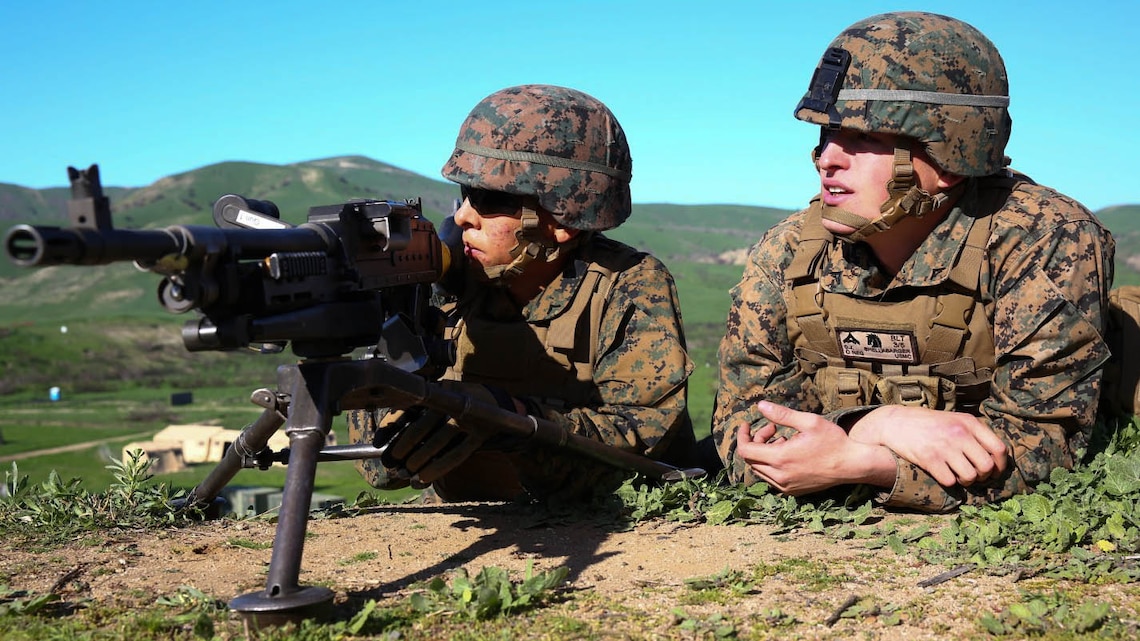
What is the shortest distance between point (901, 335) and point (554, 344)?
166cm

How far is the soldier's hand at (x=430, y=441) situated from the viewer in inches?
158

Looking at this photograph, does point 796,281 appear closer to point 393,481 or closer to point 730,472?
point 730,472

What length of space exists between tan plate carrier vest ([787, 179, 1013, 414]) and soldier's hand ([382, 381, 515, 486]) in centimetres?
183

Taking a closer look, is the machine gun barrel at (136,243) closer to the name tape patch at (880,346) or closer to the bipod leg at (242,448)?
the bipod leg at (242,448)

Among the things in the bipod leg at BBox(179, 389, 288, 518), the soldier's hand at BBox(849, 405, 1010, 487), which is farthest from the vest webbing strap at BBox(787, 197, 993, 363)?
the bipod leg at BBox(179, 389, 288, 518)

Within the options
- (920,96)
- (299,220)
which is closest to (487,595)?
(920,96)

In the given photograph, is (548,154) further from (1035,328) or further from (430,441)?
(1035,328)

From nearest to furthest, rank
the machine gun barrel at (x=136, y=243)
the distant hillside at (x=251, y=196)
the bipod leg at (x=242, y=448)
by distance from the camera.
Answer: the machine gun barrel at (x=136, y=243) < the bipod leg at (x=242, y=448) < the distant hillside at (x=251, y=196)

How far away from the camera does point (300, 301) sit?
3.40 metres

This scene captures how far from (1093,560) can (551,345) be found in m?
2.61

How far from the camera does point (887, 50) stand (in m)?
4.68

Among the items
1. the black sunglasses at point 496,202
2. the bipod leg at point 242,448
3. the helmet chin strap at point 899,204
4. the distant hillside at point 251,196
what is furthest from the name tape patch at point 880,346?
the distant hillside at point 251,196

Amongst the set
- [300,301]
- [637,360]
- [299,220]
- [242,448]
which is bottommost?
[242,448]

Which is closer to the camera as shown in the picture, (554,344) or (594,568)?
(594,568)
